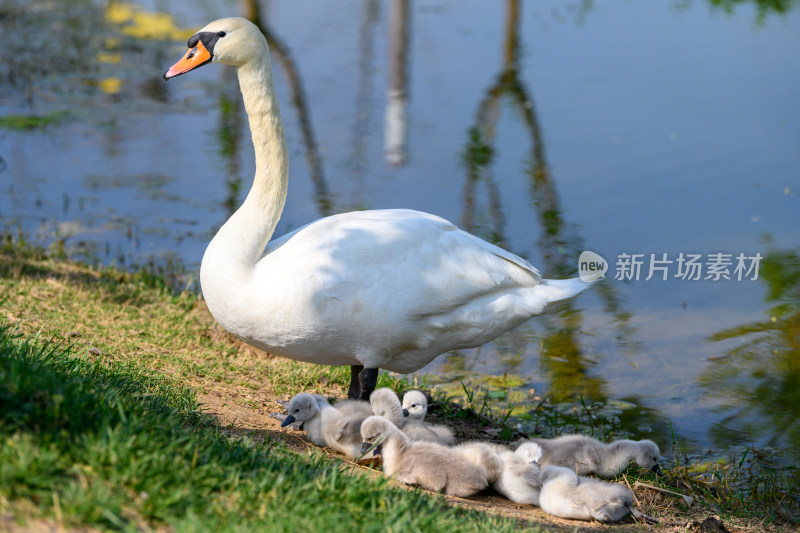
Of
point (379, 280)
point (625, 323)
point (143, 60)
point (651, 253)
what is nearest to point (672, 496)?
point (379, 280)

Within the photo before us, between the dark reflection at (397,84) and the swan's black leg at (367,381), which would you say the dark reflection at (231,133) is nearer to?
the dark reflection at (397,84)

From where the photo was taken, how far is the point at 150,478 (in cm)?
334

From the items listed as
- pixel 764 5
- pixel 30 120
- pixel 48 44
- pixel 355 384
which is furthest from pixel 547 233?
pixel 764 5

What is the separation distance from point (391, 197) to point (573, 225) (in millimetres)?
2072

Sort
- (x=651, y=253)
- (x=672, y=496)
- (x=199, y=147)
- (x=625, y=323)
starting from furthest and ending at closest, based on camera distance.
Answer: (x=199, y=147) < (x=651, y=253) < (x=625, y=323) < (x=672, y=496)

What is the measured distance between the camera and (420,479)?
465cm

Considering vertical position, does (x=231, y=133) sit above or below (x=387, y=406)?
above

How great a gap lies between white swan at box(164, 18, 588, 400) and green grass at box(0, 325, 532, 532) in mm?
1205

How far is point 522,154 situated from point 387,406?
6825 millimetres

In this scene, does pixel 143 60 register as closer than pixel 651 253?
No

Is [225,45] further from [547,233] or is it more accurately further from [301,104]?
[301,104]

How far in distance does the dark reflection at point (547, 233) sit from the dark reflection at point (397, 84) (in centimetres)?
91

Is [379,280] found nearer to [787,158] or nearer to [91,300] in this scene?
[91,300]

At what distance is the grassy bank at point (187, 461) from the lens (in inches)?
126
